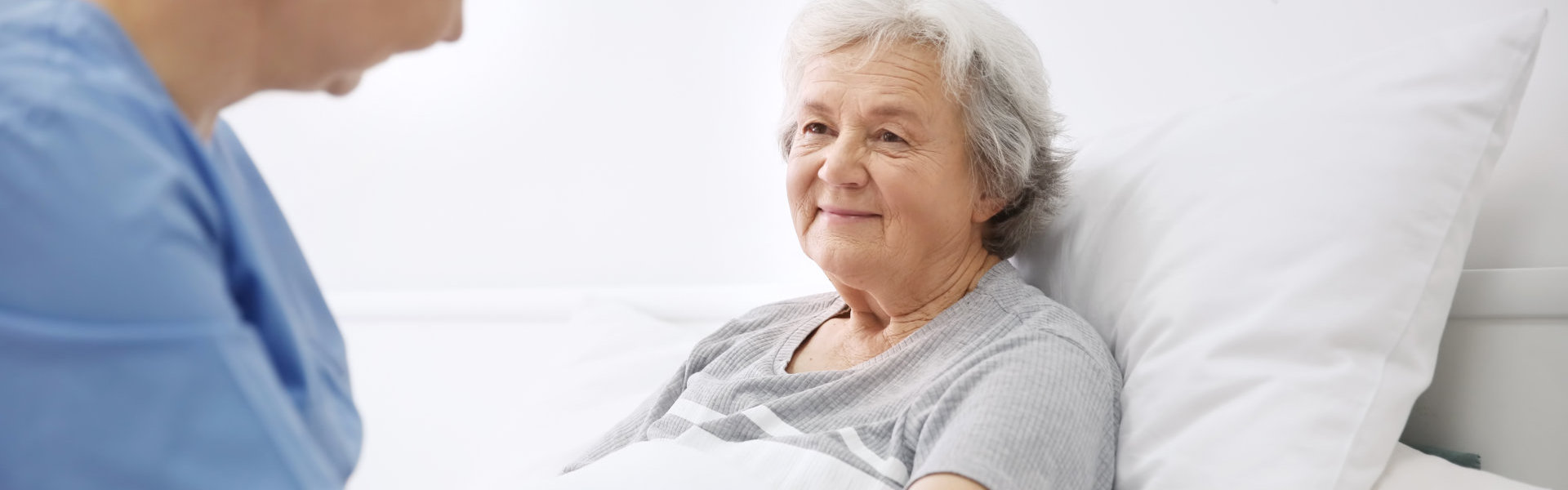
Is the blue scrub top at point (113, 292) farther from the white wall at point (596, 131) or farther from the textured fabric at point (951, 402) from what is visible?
the white wall at point (596, 131)

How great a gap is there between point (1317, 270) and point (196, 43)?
0.83 m

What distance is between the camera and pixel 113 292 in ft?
1.58

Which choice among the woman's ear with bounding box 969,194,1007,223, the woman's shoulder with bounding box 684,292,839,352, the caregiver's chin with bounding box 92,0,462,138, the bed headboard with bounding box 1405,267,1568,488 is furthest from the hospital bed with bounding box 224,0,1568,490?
the caregiver's chin with bounding box 92,0,462,138

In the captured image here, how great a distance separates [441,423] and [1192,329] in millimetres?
1441

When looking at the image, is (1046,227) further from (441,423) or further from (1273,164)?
(441,423)

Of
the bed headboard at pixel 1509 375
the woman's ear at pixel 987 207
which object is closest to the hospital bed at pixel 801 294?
the bed headboard at pixel 1509 375

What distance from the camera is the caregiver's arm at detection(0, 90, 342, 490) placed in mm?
470

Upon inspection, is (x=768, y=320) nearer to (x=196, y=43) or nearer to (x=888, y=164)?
(x=888, y=164)

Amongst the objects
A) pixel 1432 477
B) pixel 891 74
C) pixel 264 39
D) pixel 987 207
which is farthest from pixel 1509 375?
pixel 264 39

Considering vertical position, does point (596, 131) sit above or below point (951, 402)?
below

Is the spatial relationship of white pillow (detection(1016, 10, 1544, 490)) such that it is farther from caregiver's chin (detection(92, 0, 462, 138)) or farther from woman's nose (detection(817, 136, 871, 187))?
caregiver's chin (detection(92, 0, 462, 138))

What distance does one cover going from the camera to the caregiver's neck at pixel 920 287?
1.21 m

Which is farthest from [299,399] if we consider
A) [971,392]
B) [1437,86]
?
[1437,86]

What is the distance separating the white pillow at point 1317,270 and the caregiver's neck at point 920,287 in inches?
9.2
